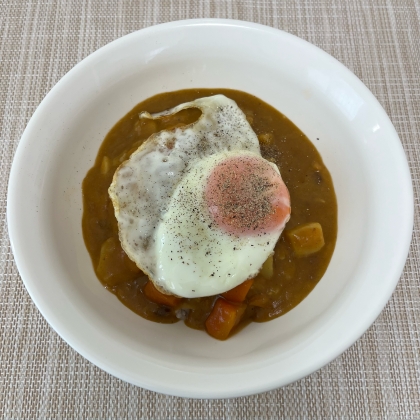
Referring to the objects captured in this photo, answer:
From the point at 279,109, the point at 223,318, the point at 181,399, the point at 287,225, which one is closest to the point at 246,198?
the point at 287,225

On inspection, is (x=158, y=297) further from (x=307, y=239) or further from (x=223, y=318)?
(x=307, y=239)

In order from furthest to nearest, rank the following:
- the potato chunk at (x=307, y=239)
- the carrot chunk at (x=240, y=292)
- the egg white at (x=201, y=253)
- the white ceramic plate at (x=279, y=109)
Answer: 1. the potato chunk at (x=307, y=239)
2. the carrot chunk at (x=240, y=292)
3. the egg white at (x=201, y=253)
4. the white ceramic plate at (x=279, y=109)

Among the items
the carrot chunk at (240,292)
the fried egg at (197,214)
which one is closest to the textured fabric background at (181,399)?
the carrot chunk at (240,292)

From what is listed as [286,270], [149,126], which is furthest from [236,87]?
[286,270]

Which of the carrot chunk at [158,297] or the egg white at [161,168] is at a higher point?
the egg white at [161,168]

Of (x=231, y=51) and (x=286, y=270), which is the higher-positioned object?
(x=231, y=51)

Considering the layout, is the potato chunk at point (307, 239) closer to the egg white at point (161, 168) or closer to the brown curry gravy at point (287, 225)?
the brown curry gravy at point (287, 225)

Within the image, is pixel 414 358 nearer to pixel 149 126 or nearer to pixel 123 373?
pixel 123 373
